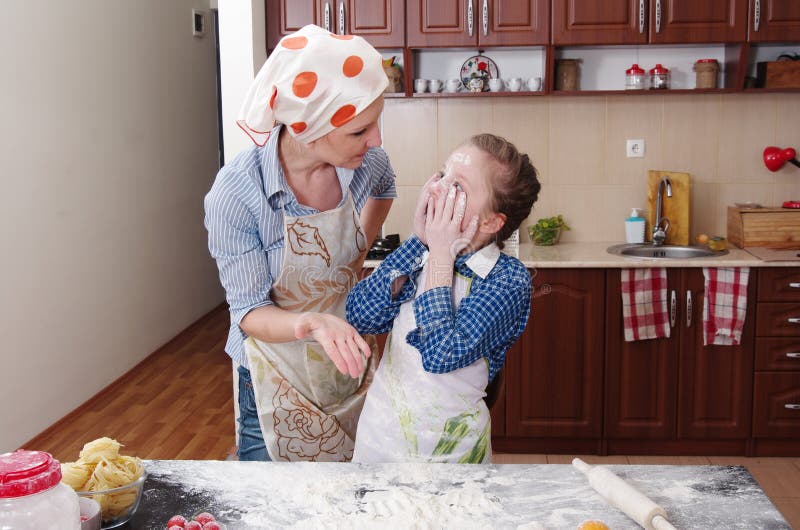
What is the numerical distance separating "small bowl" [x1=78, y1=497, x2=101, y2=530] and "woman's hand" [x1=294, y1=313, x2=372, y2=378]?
1.38 feet

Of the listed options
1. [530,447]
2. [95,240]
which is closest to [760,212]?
[530,447]

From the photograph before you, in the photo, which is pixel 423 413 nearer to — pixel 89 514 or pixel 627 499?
pixel 627 499

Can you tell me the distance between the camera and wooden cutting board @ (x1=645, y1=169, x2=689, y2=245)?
3.75 m

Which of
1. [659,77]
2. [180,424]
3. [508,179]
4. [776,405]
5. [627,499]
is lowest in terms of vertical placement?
[180,424]

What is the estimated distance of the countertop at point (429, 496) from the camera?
1.23 metres

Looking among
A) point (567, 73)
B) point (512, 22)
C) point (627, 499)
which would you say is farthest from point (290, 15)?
point (627, 499)

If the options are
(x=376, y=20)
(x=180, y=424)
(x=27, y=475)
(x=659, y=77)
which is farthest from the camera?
(x=180, y=424)

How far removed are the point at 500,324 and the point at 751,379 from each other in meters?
2.33

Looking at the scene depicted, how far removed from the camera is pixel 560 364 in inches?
138

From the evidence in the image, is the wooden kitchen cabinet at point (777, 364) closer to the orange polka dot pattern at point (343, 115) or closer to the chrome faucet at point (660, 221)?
the chrome faucet at point (660, 221)

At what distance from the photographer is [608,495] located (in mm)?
1262

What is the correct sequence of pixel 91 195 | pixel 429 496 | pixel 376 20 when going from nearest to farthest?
pixel 429 496
pixel 376 20
pixel 91 195

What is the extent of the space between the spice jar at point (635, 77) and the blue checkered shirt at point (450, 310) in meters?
2.38

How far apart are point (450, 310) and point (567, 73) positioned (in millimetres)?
2444
